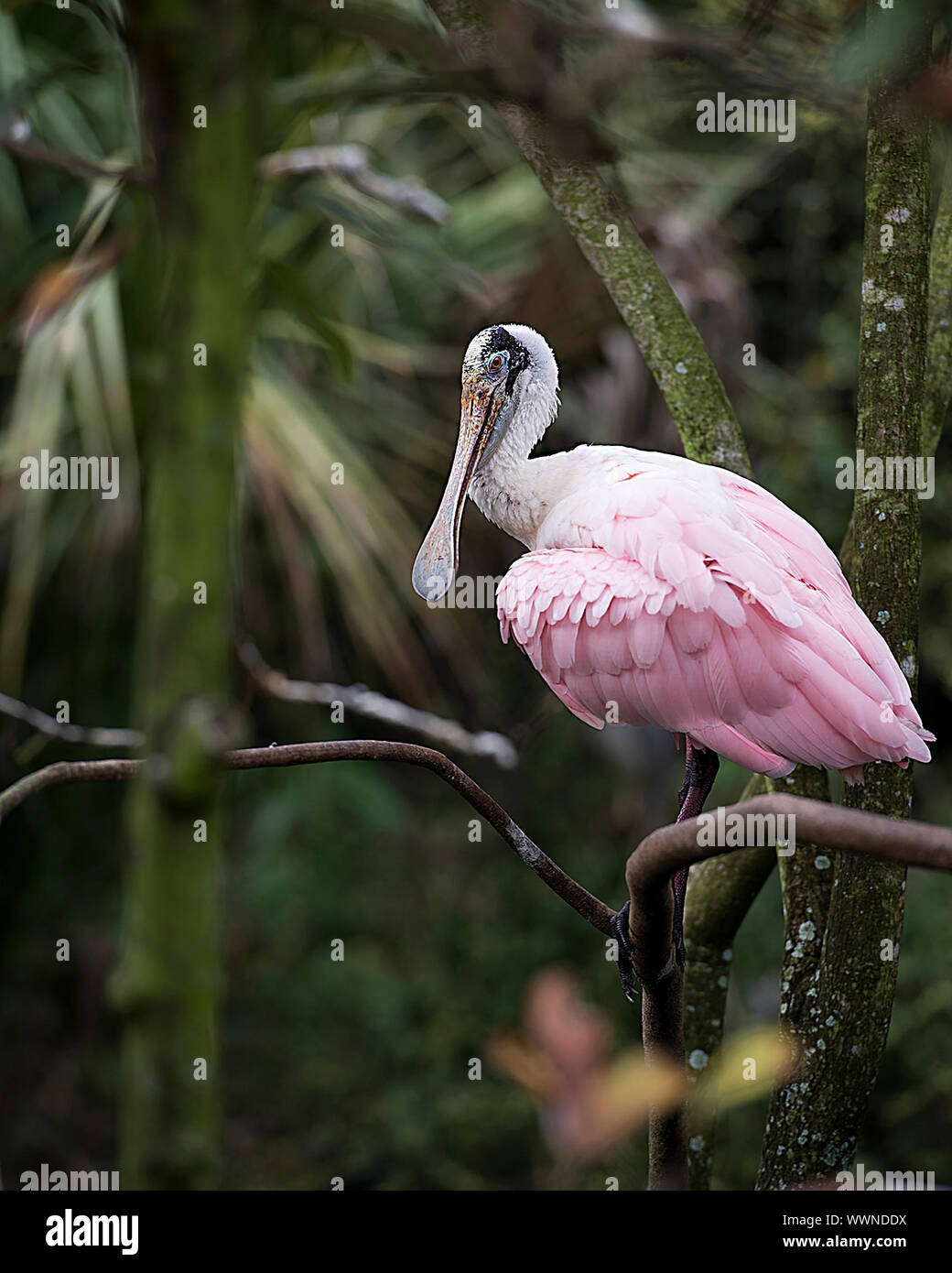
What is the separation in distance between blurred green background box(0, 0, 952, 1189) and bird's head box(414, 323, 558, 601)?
1132 mm

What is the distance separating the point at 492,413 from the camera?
2830mm

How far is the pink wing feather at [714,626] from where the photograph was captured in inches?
83.7

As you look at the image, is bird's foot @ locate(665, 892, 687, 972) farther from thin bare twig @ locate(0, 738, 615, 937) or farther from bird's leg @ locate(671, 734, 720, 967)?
thin bare twig @ locate(0, 738, 615, 937)

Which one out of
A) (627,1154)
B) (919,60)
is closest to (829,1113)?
(919,60)

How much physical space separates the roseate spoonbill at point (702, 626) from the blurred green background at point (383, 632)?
1.74 metres

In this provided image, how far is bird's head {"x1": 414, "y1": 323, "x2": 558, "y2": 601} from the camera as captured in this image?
2.79 meters

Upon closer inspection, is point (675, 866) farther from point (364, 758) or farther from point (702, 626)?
point (702, 626)

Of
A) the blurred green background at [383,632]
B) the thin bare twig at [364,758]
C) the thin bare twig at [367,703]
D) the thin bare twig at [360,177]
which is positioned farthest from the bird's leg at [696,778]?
the blurred green background at [383,632]

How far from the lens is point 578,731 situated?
5.64 m

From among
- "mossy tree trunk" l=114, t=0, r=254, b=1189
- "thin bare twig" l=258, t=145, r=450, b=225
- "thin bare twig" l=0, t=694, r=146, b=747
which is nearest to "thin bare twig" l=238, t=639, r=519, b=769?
"thin bare twig" l=0, t=694, r=146, b=747

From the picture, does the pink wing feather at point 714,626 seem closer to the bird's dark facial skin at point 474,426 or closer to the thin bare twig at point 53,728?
the bird's dark facial skin at point 474,426

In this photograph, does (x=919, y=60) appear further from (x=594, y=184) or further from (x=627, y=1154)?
(x=627, y=1154)

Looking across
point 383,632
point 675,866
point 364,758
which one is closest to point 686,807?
point 364,758
